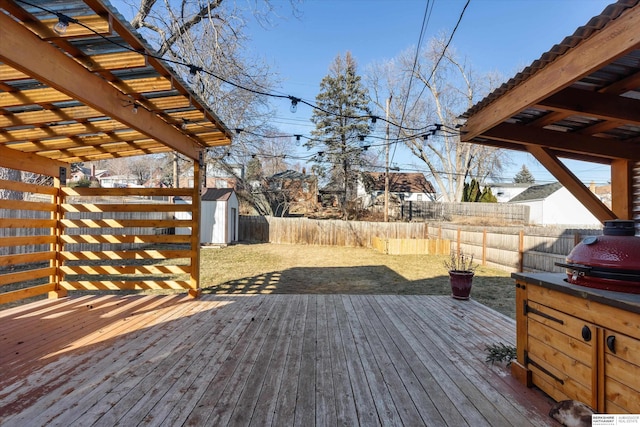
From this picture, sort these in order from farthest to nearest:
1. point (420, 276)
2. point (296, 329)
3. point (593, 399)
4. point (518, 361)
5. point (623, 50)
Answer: point (420, 276) → point (296, 329) → point (518, 361) → point (593, 399) → point (623, 50)

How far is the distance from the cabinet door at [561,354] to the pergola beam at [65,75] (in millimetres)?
3672

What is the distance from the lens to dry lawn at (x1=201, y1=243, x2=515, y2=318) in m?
6.23

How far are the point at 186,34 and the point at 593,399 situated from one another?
31.5ft

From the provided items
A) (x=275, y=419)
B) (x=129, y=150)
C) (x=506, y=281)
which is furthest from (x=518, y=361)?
(x=506, y=281)

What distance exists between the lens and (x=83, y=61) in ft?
7.85

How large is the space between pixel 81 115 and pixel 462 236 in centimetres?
1128

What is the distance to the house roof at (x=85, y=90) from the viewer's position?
6.33 feet

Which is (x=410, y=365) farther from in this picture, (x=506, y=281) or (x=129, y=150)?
(x=506, y=281)

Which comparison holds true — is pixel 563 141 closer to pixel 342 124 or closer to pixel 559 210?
pixel 342 124

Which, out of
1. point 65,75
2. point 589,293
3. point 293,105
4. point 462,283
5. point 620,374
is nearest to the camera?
point 620,374

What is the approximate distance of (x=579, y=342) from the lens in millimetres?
1799

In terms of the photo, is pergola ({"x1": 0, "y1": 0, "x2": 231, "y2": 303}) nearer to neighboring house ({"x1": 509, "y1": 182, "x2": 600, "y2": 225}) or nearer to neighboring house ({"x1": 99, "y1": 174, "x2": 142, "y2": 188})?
neighboring house ({"x1": 509, "y1": 182, "x2": 600, "y2": 225})

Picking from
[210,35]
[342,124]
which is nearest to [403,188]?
[342,124]

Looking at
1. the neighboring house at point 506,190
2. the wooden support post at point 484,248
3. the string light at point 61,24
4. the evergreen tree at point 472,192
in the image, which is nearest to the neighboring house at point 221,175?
the wooden support post at point 484,248
